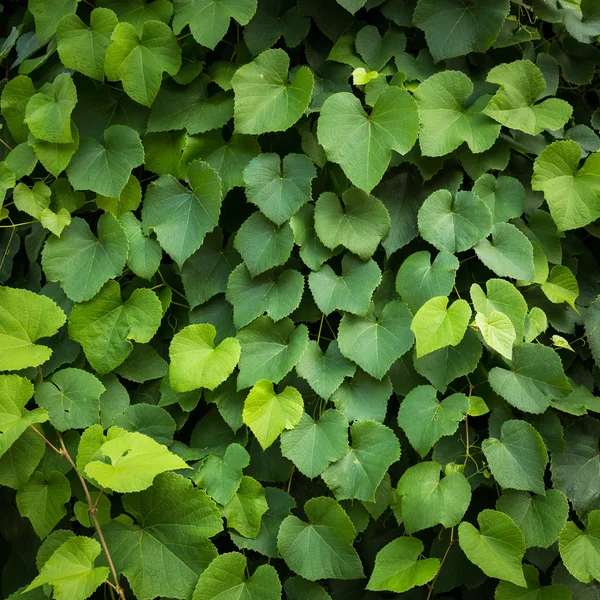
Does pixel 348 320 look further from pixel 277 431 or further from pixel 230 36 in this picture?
pixel 230 36

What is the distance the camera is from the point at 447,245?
1.43 m

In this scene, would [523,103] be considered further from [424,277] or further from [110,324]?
[110,324]

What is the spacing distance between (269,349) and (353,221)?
1.16 feet

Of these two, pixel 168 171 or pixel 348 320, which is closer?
pixel 348 320

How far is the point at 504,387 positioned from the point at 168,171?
95 centimetres

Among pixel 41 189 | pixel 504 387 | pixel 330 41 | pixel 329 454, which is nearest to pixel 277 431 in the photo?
pixel 329 454

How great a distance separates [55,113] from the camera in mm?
1496

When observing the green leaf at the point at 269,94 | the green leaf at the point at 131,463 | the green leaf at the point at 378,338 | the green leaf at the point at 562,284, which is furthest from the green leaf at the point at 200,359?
the green leaf at the point at 562,284

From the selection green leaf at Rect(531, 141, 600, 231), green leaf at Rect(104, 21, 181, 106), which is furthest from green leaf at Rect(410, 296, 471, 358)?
green leaf at Rect(104, 21, 181, 106)

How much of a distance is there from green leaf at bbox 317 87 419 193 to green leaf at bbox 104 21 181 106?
0.41 m

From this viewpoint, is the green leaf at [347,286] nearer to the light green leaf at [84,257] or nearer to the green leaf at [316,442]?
the green leaf at [316,442]

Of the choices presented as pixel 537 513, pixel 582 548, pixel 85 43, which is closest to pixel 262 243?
pixel 85 43

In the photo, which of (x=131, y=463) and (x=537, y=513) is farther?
(x=537, y=513)

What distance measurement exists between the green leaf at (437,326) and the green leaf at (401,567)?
44 centimetres
